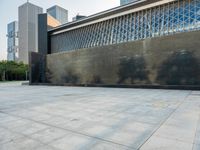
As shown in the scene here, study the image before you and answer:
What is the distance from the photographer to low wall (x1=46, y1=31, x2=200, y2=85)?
1286 centimetres

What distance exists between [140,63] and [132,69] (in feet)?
3.19

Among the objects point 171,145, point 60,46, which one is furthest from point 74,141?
point 60,46

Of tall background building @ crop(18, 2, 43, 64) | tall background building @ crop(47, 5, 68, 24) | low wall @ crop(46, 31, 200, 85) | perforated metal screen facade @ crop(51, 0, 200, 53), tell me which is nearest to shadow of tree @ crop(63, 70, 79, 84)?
low wall @ crop(46, 31, 200, 85)

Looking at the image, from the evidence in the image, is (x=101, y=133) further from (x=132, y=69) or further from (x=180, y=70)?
(x=132, y=69)

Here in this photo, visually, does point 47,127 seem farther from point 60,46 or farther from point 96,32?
point 60,46

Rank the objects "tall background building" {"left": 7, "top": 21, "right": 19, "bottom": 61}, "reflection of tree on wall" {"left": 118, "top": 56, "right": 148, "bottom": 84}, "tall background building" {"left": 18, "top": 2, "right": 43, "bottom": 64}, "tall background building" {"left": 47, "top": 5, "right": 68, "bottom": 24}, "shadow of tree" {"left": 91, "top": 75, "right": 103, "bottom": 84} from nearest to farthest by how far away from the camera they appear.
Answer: "reflection of tree on wall" {"left": 118, "top": 56, "right": 148, "bottom": 84} → "shadow of tree" {"left": 91, "top": 75, "right": 103, "bottom": 84} → "tall background building" {"left": 18, "top": 2, "right": 43, "bottom": 64} → "tall background building" {"left": 7, "top": 21, "right": 19, "bottom": 61} → "tall background building" {"left": 47, "top": 5, "right": 68, "bottom": 24}

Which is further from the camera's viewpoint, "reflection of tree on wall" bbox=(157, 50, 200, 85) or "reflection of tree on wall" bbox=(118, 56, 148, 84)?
"reflection of tree on wall" bbox=(118, 56, 148, 84)

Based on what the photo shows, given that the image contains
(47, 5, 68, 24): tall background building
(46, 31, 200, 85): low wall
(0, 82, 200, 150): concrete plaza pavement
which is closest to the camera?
(0, 82, 200, 150): concrete plaza pavement

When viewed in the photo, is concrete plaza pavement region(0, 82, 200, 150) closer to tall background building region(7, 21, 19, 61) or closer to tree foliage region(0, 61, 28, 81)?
tree foliage region(0, 61, 28, 81)

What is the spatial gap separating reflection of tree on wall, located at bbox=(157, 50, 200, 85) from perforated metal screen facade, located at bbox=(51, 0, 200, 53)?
7382 millimetres

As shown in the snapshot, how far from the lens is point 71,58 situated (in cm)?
2100

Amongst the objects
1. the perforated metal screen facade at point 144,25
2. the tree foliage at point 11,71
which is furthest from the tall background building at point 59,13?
the perforated metal screen facade at point 144,25

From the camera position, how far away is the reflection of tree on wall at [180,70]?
12.5 m

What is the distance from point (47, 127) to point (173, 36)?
13.3 metres
